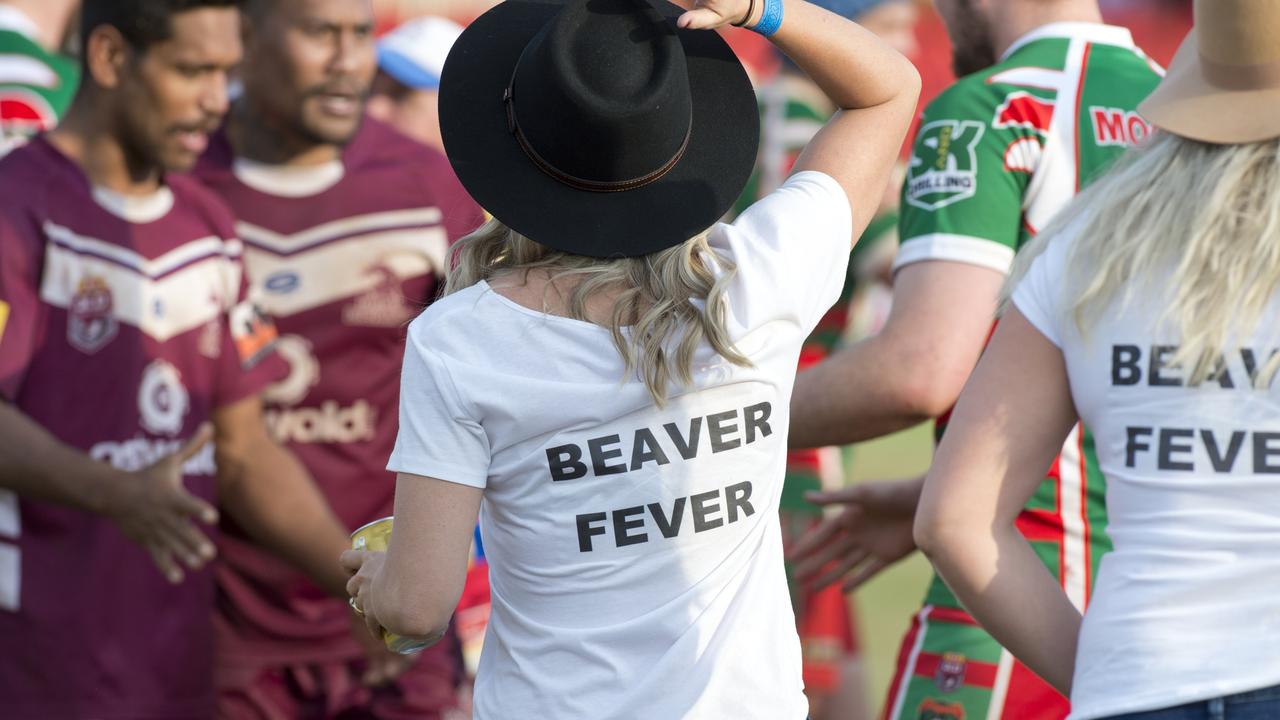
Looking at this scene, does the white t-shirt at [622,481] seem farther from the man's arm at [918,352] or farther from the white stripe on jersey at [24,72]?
the white stripe on jersey at [24,72]

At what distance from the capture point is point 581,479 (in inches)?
80.1

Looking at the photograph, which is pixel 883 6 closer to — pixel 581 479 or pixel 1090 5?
pixel 1090 5

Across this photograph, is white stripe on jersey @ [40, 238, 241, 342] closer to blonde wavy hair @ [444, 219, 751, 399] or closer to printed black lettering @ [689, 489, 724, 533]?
blonde wavy hair @ [444, 219, 751, 399]

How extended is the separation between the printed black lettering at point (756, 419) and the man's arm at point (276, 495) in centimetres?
234

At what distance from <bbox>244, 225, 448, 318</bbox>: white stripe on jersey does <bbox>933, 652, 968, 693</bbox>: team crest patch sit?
2.16 meters

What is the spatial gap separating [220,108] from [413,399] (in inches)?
92.9

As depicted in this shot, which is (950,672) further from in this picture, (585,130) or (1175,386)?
(585,130)

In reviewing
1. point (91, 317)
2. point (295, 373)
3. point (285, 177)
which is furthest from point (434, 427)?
point (285, 177)

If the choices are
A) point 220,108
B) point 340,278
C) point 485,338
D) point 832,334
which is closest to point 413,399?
point 485,338

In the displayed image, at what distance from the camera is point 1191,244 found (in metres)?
2.03

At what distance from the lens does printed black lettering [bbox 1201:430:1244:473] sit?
2006mm

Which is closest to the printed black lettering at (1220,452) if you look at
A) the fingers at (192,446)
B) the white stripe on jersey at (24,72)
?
the fingers at (192,446)

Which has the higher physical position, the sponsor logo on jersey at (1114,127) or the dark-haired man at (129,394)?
the sponsor logo on jersey at (1114,127)

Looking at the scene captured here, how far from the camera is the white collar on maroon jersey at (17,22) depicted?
6328 mm
